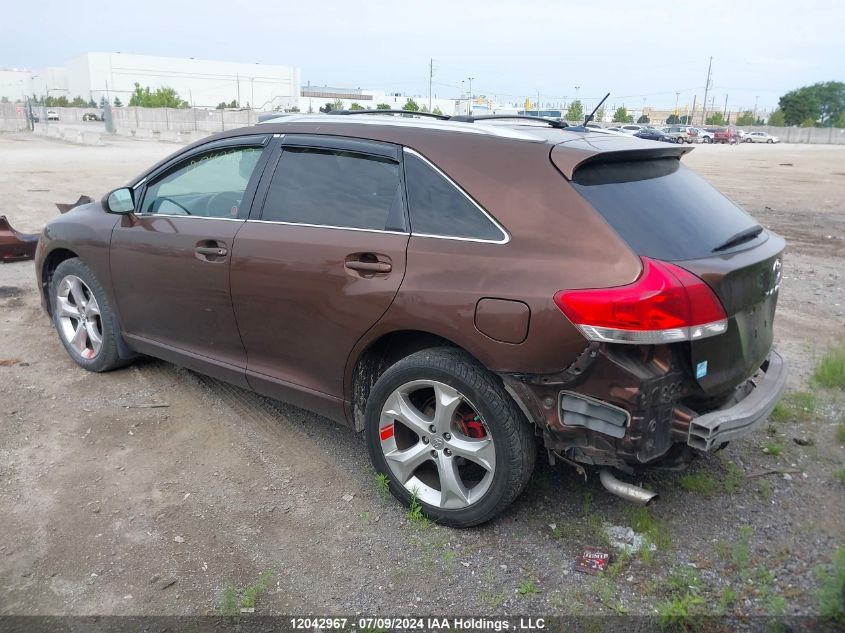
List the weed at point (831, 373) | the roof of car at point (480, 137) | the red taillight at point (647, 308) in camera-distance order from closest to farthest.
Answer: the red taillight at point (647, 308), the roof of car at point (480, 137), the weed at point (831, 373)

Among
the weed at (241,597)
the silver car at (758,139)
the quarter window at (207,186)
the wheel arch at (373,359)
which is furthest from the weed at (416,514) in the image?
the silver car at (758,139)

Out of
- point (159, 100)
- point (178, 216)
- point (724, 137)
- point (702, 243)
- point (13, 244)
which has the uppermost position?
point (159, 100)

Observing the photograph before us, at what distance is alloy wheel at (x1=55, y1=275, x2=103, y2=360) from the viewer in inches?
192

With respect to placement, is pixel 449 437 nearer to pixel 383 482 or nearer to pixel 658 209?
pixel 383 482

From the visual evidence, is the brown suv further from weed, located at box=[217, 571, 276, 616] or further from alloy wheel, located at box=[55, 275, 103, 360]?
alloy wheel, located at box=[55, 275, 103, 360]

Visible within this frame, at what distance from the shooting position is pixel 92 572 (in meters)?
2.93

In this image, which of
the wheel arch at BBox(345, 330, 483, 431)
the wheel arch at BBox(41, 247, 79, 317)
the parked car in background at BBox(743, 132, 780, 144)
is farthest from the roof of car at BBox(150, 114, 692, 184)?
the parked car in background at BBox(743, 132, 780, 144)

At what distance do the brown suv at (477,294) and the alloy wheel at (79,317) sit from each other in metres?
1.02

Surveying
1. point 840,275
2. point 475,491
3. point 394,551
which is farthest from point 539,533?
Result: point 840,275

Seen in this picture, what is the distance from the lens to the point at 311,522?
10.8 ft

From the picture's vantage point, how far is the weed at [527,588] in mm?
2815

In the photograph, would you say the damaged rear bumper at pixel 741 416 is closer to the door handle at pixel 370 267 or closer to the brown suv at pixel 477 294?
the brown suv at pixel 477 294

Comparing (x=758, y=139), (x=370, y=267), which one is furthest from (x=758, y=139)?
(x=370, y=267)

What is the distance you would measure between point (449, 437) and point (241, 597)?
1.08 m
